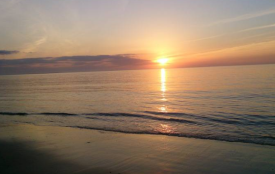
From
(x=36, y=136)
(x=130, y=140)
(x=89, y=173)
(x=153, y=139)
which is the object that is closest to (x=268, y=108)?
(x=153, y=139)

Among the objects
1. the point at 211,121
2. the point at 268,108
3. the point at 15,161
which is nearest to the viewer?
the point at 15,161

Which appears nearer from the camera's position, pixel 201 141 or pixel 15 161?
pixel 15 161

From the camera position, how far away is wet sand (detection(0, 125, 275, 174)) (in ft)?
26.2

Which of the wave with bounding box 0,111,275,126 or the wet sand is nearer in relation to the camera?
the wet sand

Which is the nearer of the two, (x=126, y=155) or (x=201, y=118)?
(x=126, y=155)

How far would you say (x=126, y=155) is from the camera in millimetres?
9461

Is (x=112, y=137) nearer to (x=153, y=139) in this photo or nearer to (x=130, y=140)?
(x=130, y=140)

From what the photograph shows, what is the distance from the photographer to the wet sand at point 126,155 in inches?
314

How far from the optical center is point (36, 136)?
13.0m

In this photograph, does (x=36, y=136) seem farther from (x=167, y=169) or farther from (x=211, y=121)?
(x=211, y=121)

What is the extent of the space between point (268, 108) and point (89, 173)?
61.2 ft

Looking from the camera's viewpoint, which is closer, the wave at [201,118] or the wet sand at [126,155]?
the wet sand at [126,155]

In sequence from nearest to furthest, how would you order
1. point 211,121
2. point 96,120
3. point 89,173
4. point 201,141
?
1. point 89,173
2. point 201,141
3. point 211,121
4. point 96,120

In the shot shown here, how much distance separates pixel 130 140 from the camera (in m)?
11.9
